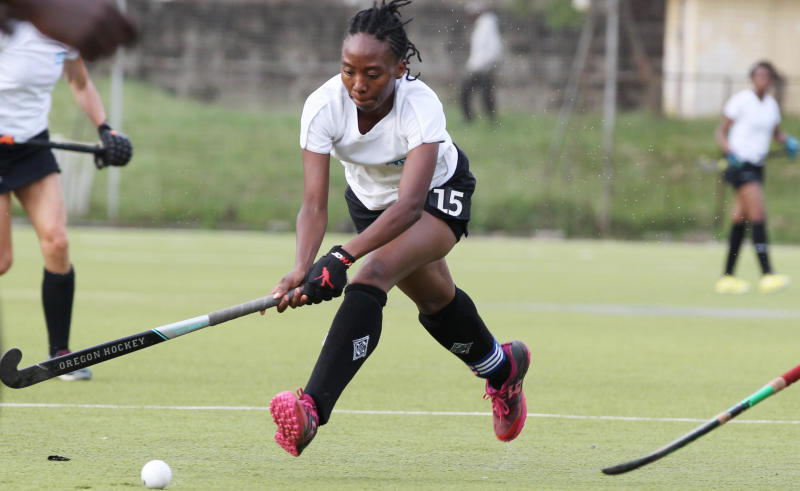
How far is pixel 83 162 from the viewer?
773 inches

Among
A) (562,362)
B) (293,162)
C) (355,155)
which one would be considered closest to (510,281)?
(562,362)

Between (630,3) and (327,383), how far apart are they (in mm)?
19678

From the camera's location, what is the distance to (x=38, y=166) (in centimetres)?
639

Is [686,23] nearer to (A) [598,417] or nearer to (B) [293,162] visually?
(B) [293,162]

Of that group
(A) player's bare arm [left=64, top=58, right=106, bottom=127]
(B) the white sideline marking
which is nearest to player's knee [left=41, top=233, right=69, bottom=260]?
(A) player's bare arm [left=64, top=58, right=106, bottom=127]

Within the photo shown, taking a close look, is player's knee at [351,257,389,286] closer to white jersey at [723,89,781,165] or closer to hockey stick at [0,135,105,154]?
hockey stick at [0,135,105,154]

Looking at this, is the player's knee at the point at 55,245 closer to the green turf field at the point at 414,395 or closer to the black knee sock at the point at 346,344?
the green turf field at the point at 414,395

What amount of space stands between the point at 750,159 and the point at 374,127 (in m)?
8.03

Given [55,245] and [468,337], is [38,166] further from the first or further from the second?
[468,337]

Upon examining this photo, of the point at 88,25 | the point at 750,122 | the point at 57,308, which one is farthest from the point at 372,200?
the point at 750,122

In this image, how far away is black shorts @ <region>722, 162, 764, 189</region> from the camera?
12.0 m

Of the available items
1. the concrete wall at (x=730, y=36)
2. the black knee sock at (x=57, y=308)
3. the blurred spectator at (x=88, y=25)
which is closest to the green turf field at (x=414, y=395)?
the black knee sock at (x=57, y=308)

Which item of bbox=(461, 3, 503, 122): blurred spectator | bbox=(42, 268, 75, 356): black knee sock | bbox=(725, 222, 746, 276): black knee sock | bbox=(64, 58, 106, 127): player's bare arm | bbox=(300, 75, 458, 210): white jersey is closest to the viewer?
bbox=(300, 75, 458, 210): white jersey

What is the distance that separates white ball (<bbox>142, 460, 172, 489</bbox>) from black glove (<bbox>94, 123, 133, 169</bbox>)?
259 centimetres
